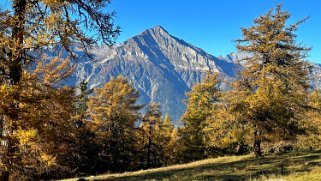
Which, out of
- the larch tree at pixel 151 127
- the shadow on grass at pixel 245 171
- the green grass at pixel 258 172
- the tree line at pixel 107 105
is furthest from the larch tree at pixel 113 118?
the shadow on grass at pixel 245 171

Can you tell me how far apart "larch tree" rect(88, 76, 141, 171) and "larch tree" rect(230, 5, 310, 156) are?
48.7ft

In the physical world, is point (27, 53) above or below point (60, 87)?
above

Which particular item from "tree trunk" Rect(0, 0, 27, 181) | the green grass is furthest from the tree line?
the green grass

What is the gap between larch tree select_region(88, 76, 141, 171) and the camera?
37.6m

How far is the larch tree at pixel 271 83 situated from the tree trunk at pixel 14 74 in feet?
58.4

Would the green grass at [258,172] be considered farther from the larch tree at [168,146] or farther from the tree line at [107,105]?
the larch tree at [168,146]

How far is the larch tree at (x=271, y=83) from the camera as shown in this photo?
2428 cm

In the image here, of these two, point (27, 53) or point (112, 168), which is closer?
point (27, 53)

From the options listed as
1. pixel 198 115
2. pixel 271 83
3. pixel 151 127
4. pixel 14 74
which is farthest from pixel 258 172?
pixel 151 127

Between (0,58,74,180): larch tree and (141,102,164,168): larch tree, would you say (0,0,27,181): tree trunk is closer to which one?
(0,58,74,180): larch tree

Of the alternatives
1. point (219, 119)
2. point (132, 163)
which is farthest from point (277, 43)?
point (132, 163)

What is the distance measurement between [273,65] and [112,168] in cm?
2267

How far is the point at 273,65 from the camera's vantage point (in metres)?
27.7

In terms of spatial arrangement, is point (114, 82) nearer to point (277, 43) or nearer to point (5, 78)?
point (277, 43)
